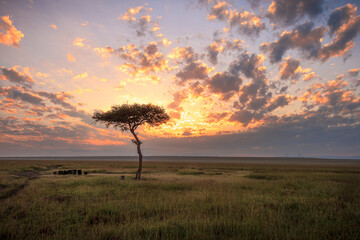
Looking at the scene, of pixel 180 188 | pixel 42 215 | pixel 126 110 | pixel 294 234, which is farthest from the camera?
pixel 126 110

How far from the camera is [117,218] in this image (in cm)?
903

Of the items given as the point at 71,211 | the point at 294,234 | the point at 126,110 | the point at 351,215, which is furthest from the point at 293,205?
the point at 126,110

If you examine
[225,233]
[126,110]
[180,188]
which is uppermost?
[126,110]

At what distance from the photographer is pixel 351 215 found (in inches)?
351

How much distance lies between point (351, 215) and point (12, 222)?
14.9 m

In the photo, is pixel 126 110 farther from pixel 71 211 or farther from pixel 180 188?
pixel 71 211

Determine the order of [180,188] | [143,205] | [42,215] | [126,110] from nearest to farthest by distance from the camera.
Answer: [42,215] → [143,205] → [180,188] → [126,110]

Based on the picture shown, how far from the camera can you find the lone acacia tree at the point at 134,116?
29078 millimetres

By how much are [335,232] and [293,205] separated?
471 centimetres

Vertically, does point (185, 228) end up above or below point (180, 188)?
above

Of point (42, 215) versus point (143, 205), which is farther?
point (143, 205)

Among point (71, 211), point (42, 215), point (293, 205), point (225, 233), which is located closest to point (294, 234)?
point (225, 233)

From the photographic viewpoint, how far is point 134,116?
1168 inches

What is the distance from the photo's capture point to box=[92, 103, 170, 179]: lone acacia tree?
95.4 feet
